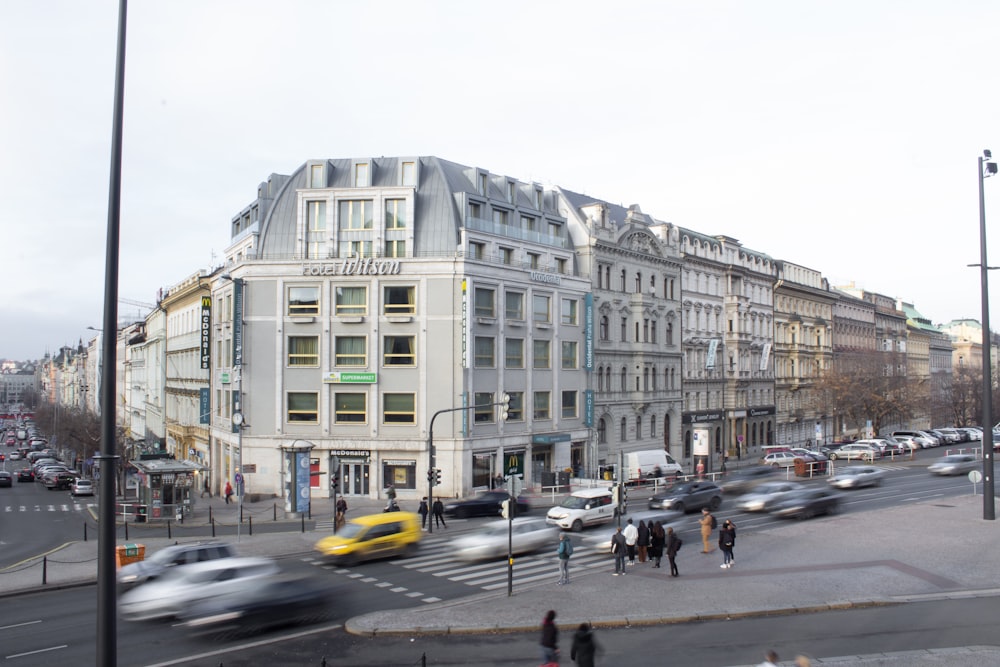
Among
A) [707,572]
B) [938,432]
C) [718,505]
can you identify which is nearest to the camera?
[707,572]

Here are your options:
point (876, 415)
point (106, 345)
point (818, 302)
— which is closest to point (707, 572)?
point (106, 345)

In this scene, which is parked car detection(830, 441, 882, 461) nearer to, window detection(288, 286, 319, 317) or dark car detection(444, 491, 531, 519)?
dark car detection(444, 491, 531, 519)

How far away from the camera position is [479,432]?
48.1m

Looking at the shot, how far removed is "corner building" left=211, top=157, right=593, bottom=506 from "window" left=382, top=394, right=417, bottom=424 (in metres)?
0.06

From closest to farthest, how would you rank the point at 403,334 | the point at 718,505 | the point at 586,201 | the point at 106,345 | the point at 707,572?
the point at 106,345, the point at 707,572, the point at 718,505, the point at 403,334, the point at 586,201

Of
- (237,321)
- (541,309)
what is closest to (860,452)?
(541,309)

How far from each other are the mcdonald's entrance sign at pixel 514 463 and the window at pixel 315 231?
17.8 meters

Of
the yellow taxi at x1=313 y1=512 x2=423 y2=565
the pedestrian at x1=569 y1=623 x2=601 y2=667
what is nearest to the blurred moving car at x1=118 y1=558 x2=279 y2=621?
the yellow taxi at x1=313 y1=512 x2=423 y2=565

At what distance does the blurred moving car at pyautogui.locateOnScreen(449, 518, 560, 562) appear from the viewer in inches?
1038

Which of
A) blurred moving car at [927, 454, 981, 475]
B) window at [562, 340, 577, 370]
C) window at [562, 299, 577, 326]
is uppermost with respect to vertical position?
window at [562, 299, 577, 326]

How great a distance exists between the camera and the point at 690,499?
36.5 metres

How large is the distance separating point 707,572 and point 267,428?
106 feet

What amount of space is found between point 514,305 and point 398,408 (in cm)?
1054

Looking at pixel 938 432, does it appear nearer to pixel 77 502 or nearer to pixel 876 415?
pixel 876 415
